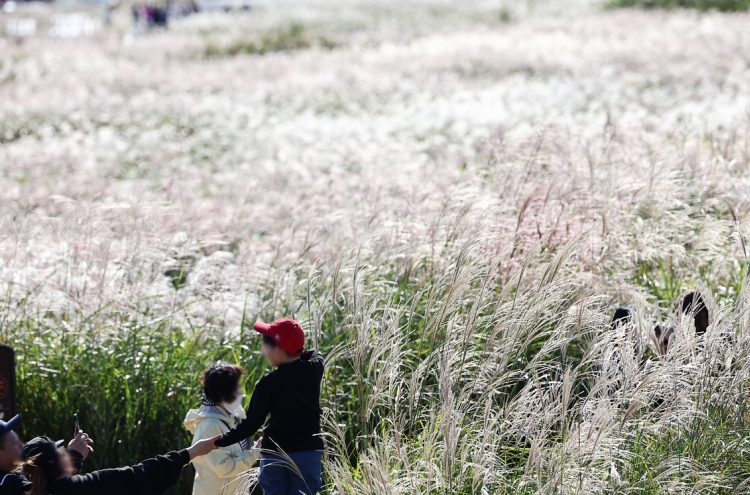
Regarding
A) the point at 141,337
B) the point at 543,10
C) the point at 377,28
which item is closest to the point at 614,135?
the point at 141,337

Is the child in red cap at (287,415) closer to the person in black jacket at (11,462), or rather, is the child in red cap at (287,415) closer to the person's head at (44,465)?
the person's head at (44,465)

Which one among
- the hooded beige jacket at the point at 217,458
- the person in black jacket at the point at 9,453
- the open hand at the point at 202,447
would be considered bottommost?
the hooded beige jacket at the point at 217,458

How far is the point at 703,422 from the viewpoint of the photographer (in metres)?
4.54

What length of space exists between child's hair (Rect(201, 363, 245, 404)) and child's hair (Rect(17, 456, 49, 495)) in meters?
1.11

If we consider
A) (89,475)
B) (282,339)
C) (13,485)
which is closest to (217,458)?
(282,339)

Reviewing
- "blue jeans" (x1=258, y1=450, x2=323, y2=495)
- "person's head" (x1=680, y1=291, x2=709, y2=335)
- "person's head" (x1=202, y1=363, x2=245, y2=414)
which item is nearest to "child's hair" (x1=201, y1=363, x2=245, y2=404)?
"person's head" (x1=202, y1=363, x2=245, y2=414)

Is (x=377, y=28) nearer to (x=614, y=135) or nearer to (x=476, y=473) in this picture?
(x=614, y=135)

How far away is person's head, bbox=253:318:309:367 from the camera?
4645 mm

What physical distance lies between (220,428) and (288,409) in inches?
17.9

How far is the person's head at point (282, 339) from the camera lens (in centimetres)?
464

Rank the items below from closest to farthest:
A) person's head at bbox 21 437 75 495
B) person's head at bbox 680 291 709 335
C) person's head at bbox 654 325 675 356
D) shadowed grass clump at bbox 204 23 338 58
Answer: person's head at bbox 21 437 75 495, person's head at bbox 654 325 675 356, person's head at bbox 680 291 709 335, shadowed grass clump at bbox 204 23 338 58

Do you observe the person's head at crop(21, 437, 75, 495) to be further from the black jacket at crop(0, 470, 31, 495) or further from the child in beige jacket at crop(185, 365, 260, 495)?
the child in beige jacket at crop(185, 365, 260, 495)

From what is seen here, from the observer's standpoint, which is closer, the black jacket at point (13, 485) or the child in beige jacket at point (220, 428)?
the black jacket at point (13, 485)

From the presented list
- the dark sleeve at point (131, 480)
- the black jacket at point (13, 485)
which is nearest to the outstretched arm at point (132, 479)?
the dark sleeve at point (131, 480)
